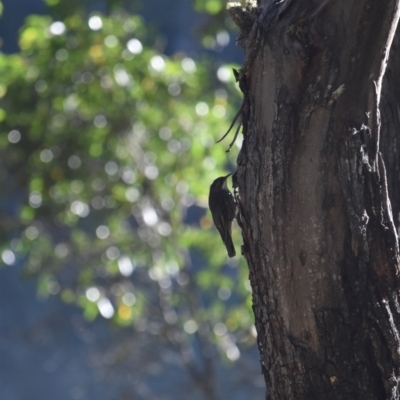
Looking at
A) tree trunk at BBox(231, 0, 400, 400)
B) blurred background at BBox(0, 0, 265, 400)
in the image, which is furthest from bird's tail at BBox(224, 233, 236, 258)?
blurred background at BBox(0, 0, 265, 400)

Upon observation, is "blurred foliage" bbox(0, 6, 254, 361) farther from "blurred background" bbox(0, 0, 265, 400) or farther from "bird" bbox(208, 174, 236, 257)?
"bird" bbox(208, 174, 236, 257)

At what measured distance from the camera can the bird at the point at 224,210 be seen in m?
2.44

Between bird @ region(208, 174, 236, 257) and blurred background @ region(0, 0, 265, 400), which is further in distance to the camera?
blurred background @ region(0, 0, 265, 400)

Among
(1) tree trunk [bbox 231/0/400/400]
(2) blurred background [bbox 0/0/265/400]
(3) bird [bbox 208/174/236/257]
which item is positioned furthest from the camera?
(2) blurred background [bbox 0/0/265/400]

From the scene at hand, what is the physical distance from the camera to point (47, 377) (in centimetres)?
1275

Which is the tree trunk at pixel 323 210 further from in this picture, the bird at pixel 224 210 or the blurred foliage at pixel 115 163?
the blurred foliage at pixel 115 163

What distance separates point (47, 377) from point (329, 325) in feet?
37.1

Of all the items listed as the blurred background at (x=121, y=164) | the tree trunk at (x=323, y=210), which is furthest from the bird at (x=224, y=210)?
the blurred background at (x=121, y=164)

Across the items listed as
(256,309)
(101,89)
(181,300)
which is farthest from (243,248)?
(181,300)

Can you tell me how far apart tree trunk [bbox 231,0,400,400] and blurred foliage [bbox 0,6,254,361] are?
2.57 meters

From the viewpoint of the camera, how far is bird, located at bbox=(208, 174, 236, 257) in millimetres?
2436

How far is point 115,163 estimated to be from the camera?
5.89m

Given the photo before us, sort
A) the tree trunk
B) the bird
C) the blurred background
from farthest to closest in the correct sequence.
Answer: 1. the blurred background
2. the bird
3. the tree trunk

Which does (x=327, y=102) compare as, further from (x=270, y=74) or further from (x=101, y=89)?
(x=101, y=89)
